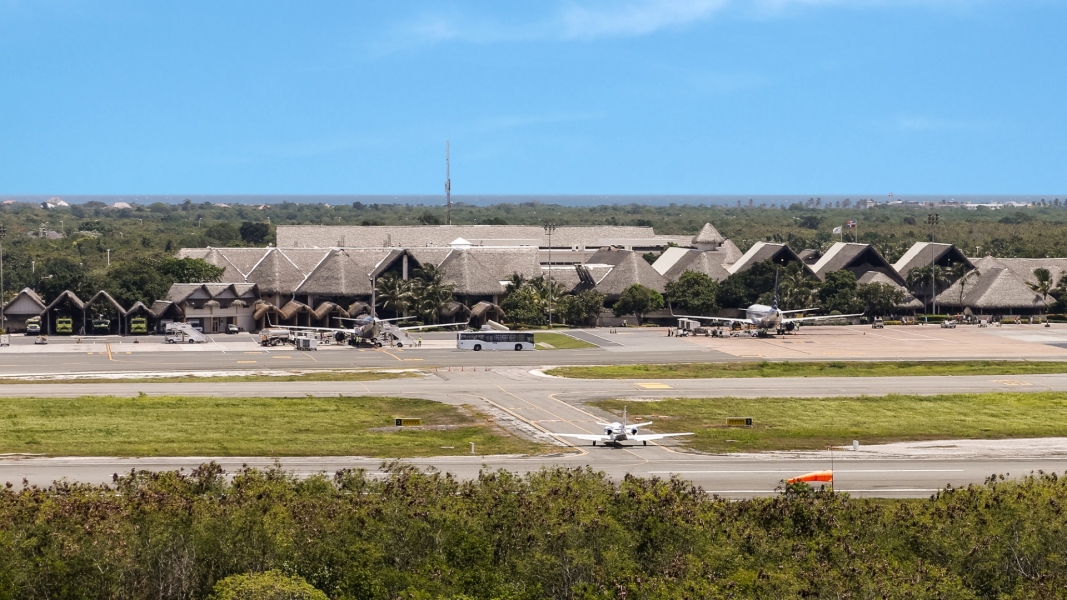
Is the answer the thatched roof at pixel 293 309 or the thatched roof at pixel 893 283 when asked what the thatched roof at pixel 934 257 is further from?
the thatched roof at pixel 293 309

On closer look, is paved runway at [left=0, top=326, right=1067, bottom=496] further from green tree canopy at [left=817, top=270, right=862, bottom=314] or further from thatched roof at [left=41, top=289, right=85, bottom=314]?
green tree canopy at [left=817, top=270, right=862, bottom=314]

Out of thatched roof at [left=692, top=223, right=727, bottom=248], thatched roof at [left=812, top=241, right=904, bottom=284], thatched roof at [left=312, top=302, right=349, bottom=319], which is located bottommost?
thatched roof at [left=312, top=302, right=349, bottom=319]

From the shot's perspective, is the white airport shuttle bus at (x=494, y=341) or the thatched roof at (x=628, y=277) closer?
the white airport shuttle bus at (x=494, y=341)

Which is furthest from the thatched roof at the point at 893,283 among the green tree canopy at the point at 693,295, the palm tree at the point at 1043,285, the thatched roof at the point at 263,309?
the thatched roof at the point at 263,309

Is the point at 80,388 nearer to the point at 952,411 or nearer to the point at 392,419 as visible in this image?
the point at 392,419

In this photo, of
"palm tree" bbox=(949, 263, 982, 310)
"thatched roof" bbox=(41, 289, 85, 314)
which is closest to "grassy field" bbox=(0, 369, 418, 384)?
"thatched roof" bbox=(41, 289, 85, 314)

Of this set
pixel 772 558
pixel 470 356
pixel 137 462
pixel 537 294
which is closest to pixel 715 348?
pixel 470 356
